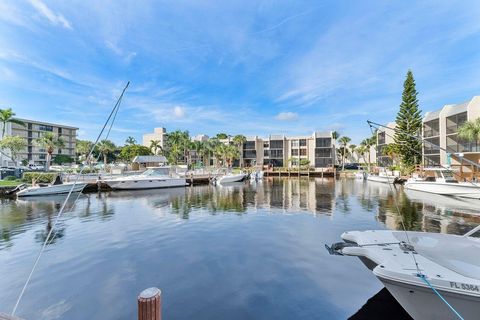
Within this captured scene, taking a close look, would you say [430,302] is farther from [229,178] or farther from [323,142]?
[323,142]

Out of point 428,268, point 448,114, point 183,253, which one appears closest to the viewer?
point 428,268

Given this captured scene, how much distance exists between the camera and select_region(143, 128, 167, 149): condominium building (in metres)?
92.1

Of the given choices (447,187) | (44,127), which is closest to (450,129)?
(447,187)

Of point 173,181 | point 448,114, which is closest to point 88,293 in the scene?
point 173,181

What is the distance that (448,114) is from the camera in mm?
37500

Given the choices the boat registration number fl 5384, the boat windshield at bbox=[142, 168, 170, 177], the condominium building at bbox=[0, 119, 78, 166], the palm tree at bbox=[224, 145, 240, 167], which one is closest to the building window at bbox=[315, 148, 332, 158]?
the palm tree at bbox=[224, 145, 240, 167]

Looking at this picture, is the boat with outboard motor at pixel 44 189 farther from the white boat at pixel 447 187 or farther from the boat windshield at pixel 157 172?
the white boat at pixel 447 187

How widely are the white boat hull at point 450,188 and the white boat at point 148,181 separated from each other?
94.9 feet

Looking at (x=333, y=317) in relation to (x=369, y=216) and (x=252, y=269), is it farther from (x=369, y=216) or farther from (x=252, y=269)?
(x=369, y=216)

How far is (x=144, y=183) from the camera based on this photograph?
32062 millimetres

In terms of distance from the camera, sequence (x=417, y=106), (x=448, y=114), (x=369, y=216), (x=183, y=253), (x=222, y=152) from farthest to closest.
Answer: (x=222, y=152) < (x=417, y=106) < (x=448, y=114) < (x=369, y=216) < (x=183, y=253)

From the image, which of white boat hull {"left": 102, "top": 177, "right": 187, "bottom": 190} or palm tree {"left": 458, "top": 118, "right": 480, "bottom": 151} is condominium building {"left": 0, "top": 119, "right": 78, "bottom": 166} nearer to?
white boat hull {"left": 102, "top": 177, "right": 187, "bottom": 190}

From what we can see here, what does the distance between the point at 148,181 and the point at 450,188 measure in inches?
1299

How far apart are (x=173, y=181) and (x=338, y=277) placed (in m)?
30.1
